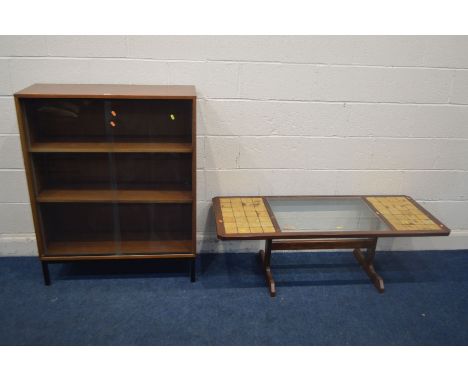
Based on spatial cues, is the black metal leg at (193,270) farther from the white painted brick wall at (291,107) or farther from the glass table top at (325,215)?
the glass table top at (325,215)

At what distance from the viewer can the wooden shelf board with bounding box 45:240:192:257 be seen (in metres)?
2.64

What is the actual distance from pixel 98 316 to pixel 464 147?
2674 mm

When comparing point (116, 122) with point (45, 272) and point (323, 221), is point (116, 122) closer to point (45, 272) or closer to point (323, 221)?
point (45, 272)

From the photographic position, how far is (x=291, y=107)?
2.68m

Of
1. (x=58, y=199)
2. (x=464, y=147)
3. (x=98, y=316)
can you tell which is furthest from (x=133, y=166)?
(x=464, y=147)

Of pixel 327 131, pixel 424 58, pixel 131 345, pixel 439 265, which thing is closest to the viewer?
pixel 131 345

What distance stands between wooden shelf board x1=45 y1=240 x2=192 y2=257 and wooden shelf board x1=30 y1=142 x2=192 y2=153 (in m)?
0.67

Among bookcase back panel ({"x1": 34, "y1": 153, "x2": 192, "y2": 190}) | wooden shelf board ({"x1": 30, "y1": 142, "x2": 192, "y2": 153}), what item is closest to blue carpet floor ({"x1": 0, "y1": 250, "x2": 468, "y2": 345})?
bookcase back panel ({"x1": 34, "y1": 153, "x2": 192, "y2": 190})

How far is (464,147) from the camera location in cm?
288

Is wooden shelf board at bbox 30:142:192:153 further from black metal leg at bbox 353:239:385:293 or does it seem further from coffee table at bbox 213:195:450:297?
black metal leg at bbox 353:239:385:293

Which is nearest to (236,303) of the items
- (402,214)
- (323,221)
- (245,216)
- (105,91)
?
(245,216)

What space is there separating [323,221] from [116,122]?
1.44m

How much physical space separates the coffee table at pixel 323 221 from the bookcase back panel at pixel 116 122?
605 mm

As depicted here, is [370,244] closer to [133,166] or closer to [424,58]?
[424,58]
